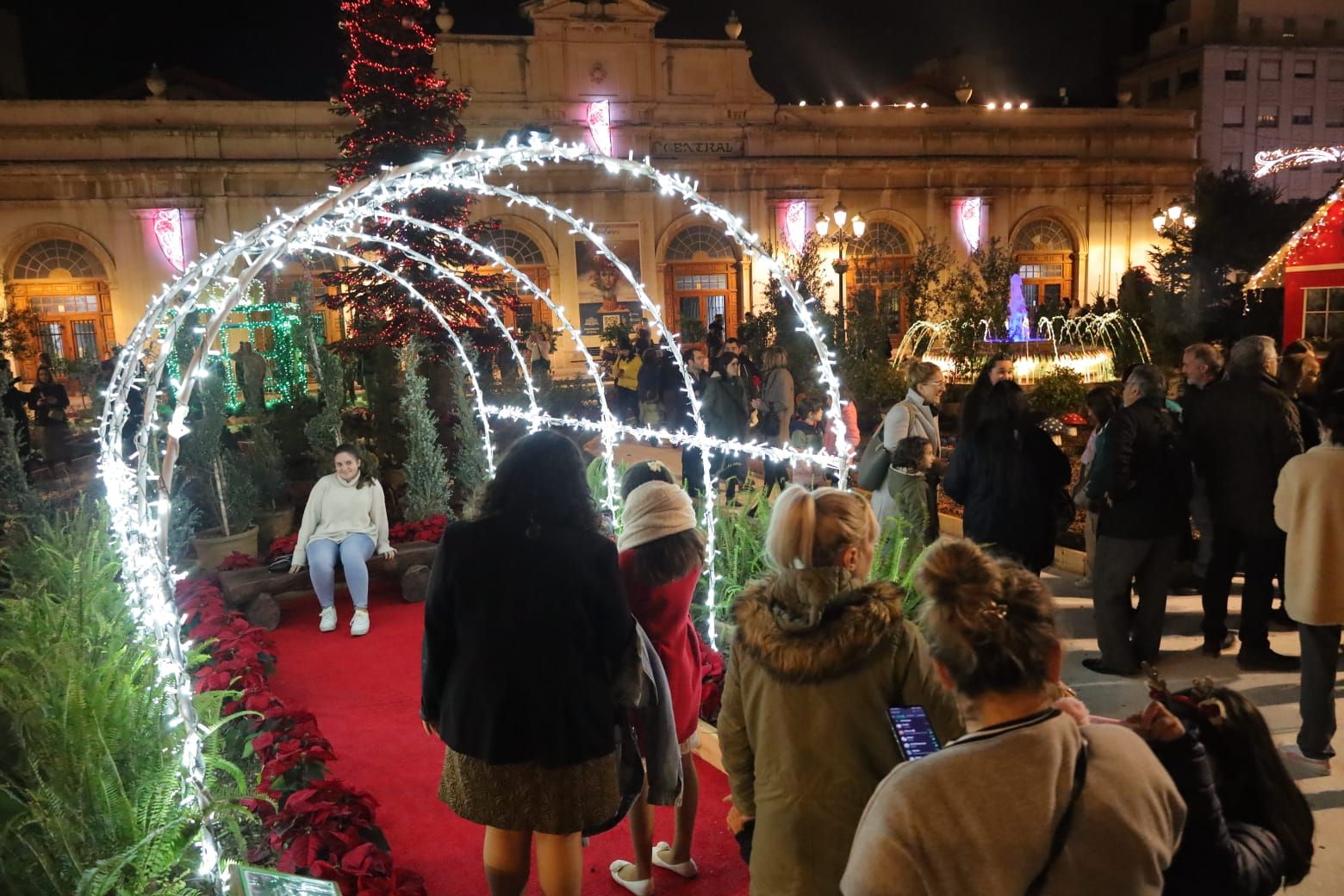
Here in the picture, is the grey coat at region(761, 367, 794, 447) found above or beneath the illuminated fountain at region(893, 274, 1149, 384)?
beneath

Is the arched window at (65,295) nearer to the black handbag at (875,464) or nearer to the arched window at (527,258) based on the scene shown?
the arched window at (527,258)

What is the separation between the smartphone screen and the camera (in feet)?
6.54

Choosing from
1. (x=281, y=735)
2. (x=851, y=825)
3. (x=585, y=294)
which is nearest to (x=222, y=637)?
(x=281, y=735)

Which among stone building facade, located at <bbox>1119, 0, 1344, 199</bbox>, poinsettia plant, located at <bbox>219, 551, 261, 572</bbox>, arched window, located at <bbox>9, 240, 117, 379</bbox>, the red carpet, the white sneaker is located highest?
stone building facade, located at <bbox>1119, 0, 1344, 199</bbox>

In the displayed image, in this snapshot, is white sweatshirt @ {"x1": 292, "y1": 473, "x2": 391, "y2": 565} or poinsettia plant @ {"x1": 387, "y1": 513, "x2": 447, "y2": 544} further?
poinsettia plant @ {"x1": 387, "y1": 513, "x2": 447, "y2": 544}

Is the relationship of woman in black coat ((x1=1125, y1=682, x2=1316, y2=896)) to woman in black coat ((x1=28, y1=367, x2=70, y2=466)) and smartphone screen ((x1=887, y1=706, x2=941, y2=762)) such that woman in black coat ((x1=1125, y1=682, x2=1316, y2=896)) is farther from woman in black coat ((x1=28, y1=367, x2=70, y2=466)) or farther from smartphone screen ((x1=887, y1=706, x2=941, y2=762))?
woman in black coat ((x1=28, y1=367, x2=70, y2=466))

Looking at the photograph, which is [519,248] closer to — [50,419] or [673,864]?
[50,419]

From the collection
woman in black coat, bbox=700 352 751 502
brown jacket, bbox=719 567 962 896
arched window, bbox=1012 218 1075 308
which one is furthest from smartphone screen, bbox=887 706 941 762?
arched window, bbox=1012 218 1075 308

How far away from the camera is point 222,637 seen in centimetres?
513

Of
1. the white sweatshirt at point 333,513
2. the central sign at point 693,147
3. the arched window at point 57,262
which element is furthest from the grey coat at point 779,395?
the arched window at point 57,262

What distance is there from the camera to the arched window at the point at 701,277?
2650cm

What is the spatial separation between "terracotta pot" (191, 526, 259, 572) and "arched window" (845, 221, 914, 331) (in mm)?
21193

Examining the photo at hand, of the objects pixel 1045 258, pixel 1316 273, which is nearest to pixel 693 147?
pixel 1045 258

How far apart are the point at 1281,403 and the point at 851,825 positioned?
14.0 ft
